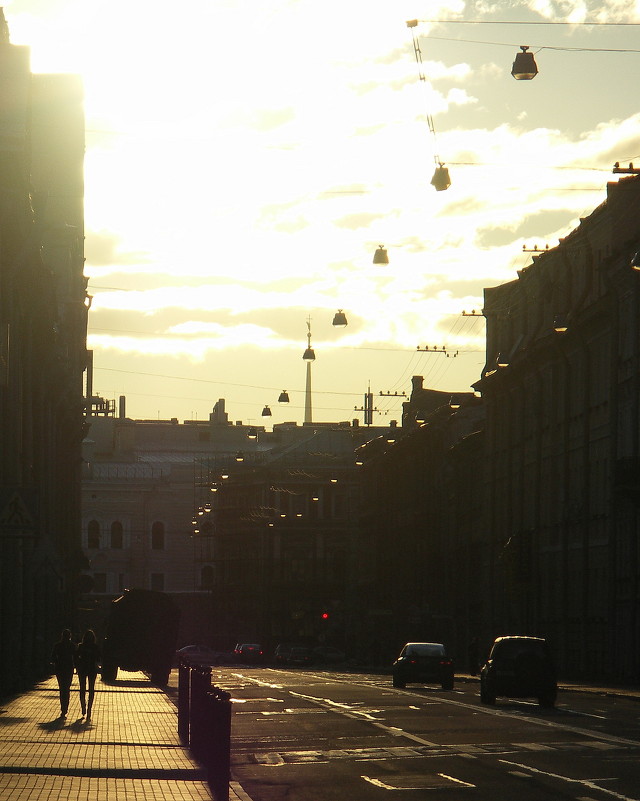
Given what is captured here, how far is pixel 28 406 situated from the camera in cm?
4550

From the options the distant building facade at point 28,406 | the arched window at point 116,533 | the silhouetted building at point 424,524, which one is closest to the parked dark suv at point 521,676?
the distant building facade at point 28,406

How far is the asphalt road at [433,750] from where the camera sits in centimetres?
1730

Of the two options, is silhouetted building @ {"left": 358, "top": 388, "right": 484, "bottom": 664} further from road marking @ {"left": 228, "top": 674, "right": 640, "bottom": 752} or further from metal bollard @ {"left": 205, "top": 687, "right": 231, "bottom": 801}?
metal bollard @ {"left": 205, "top": 687, "right": 231, "bottom": 801}

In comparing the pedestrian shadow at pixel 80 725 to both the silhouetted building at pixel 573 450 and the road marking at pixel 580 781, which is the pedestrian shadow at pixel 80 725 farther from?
the silhouetted building at pixel 573 450

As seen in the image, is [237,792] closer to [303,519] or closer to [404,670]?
[404,670]

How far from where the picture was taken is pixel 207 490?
135 metres

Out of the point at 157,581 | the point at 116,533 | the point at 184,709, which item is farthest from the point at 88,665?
the point at 157,581

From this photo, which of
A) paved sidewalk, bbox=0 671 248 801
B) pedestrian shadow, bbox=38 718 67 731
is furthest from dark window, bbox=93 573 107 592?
pedestrian shadow, bbox=38 718 67 731

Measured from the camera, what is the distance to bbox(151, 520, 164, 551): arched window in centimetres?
12862

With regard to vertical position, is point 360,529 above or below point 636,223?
below

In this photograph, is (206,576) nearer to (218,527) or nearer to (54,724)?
(218,527)

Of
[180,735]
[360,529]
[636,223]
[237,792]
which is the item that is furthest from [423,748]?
[360,529]

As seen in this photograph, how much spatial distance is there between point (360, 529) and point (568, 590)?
56.1 meters

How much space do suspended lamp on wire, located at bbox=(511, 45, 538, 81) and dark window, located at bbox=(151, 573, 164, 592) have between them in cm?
A: 10050
